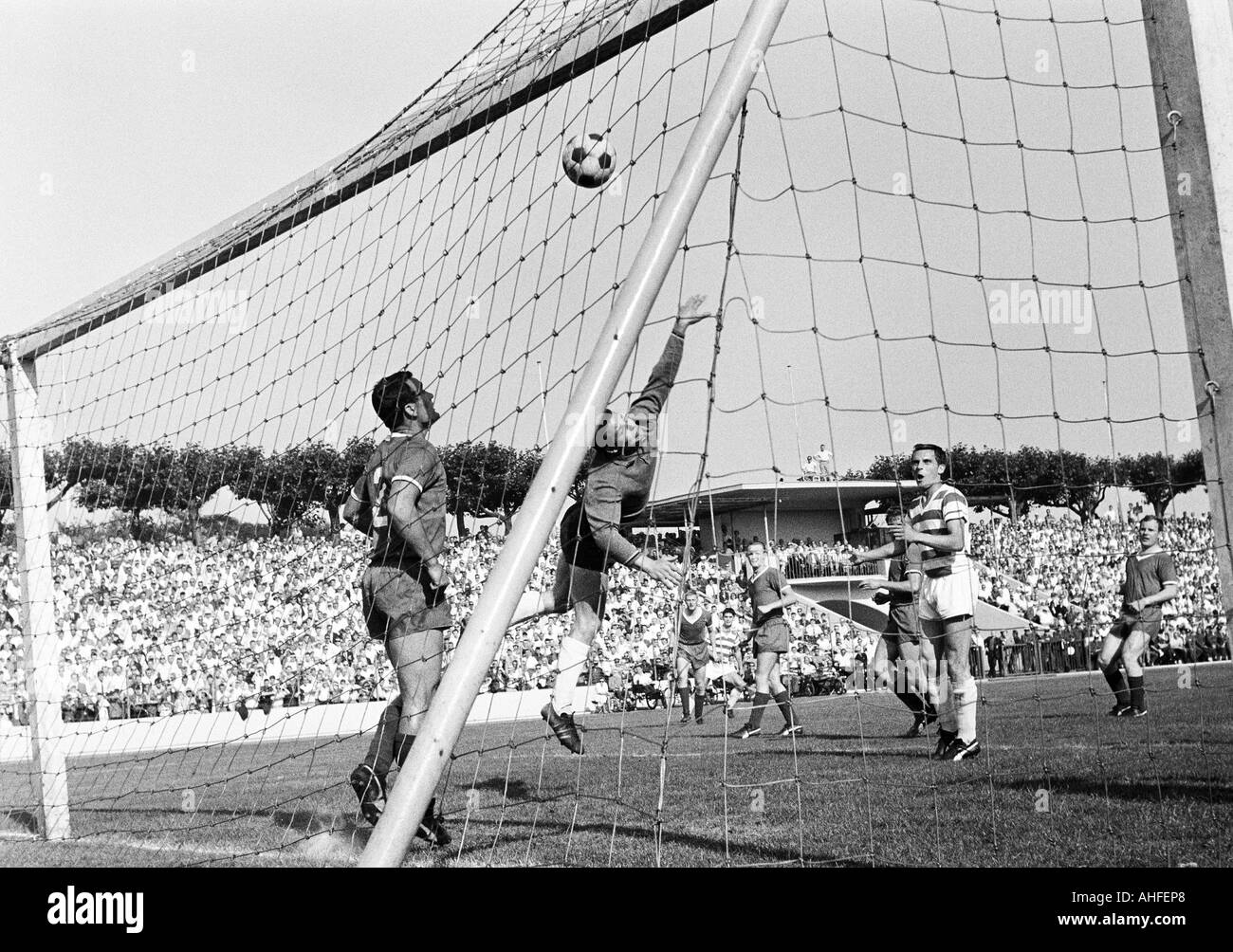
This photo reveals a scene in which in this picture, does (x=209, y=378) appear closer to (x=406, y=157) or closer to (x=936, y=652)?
(x=406, y=157)

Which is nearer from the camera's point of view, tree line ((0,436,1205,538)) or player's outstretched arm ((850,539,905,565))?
tree line ((0,436,1205,538))

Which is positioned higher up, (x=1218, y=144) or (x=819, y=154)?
(x=819, y=154)

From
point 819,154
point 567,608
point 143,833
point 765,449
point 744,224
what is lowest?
point 143,833

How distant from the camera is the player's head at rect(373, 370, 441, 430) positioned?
503 cm

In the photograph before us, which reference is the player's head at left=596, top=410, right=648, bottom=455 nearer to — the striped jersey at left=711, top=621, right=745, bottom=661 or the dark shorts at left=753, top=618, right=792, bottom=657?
the dark shorts at left=753, top=618, right=792, bottom=657

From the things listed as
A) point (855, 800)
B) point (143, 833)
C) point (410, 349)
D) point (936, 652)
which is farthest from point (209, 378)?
point (936, 652)

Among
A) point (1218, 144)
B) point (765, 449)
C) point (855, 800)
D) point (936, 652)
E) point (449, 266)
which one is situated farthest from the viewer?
point (936, 652)

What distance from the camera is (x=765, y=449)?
419cm

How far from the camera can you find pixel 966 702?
6414mm

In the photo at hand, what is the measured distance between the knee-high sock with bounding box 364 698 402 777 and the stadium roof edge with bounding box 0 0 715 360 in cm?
286

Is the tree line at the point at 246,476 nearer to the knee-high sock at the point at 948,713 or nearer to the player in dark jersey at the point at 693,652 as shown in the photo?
the player in dark jersey at the point at 693,652

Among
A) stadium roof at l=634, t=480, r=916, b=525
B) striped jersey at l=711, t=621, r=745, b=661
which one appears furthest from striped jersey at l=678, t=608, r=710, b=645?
striped jersey at l=711, t=621, r=745, b=661

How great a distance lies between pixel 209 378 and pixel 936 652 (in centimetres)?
553

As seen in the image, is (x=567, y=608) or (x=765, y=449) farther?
(x=567, y=608)
